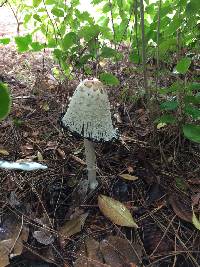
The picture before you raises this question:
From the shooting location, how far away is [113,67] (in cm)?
354

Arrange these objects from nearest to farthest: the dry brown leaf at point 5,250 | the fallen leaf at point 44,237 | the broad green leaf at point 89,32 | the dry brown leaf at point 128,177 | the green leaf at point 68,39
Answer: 1. the dry brown leaf at point 5,250
2. the fallen leaf at point 44,237
3. the dry brown leaf at point 128,177
4. the broad green leaf at point 89,32
5. the green leaf at point 68,39

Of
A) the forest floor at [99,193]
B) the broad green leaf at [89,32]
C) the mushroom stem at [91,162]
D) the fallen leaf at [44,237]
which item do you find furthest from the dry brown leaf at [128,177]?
the broad green leaf at [89,32]

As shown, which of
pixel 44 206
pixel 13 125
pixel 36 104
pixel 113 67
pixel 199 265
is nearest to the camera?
pixel 199 265

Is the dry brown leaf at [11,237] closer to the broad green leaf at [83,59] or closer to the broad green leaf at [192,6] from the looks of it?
the broad green leaf at [83,59]

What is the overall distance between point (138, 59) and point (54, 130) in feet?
2.60

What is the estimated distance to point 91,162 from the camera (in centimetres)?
192

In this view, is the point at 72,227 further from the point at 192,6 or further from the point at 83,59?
the point at 192,6

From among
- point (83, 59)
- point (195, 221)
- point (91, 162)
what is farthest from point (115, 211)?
point (83, 59)

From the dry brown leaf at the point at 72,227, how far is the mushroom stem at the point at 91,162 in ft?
0.78

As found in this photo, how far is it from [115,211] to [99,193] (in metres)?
0.20

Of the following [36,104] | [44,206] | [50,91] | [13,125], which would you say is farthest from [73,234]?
[50,91]

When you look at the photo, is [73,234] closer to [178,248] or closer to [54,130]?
[178,248]

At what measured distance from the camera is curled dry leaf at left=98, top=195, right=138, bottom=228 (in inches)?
68.7

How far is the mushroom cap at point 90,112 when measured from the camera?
5.41 ft
